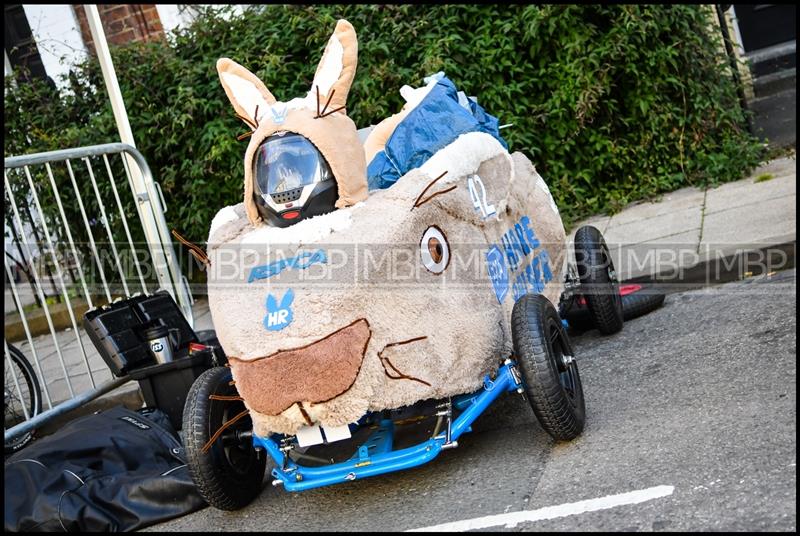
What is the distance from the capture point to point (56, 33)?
1031cm

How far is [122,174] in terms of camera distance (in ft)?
27.6

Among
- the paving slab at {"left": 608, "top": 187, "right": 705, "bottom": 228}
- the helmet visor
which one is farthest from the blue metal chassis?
the paving slab at {"left": 608, "top": 187, "right": 705, "bottom": 228}

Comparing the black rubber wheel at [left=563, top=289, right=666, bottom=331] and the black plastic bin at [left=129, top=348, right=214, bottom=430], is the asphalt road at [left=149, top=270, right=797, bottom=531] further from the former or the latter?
the black plastic bin at [left=129, top=348, right=214, bottom=430]

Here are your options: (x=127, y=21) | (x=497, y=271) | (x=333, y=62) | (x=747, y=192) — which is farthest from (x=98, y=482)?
(x=127, y=21)

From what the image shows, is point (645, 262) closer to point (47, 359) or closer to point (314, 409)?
point (314, 409)

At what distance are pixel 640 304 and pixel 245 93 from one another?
112 inches

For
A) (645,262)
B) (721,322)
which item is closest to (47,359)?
(645,262)

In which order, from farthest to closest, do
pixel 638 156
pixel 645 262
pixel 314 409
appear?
pixel 638 156, pixel 645 262, pixel 314 409

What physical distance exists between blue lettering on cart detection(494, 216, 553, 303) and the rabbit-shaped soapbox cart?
23mm

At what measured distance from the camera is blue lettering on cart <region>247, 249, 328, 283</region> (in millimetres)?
3855

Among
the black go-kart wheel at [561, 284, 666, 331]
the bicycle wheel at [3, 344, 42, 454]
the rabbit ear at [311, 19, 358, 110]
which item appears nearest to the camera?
the rabbit ear at [311, 19, 358, 110]

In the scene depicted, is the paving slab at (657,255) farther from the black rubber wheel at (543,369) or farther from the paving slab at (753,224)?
the black rubber wheel at (543,369)

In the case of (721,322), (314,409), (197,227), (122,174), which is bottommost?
(721,322)

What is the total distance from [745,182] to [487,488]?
5.03 m
